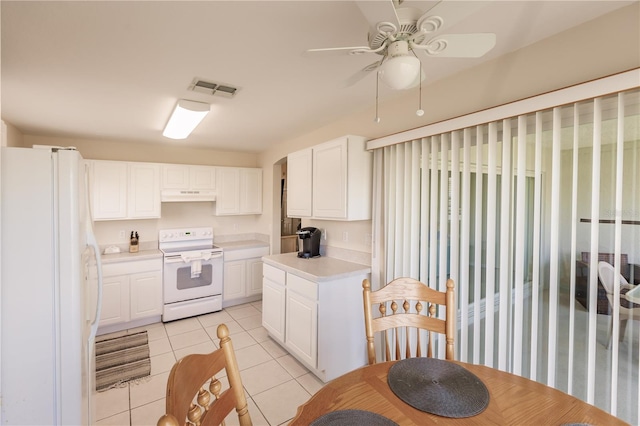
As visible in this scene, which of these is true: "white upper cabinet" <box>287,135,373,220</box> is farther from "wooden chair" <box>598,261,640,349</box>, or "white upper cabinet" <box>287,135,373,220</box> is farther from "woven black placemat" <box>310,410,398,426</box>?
"woven black placemat" <box>310,410,398,426</box>

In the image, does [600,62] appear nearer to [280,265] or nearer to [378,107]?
[378,107]

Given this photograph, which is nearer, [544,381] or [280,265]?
[544,381]

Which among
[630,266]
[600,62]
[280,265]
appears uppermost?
[600,62]

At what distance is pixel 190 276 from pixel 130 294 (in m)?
0.70

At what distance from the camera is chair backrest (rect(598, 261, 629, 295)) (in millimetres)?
1396

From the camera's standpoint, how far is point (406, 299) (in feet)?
5.49

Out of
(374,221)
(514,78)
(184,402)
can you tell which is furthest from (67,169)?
(514,78)

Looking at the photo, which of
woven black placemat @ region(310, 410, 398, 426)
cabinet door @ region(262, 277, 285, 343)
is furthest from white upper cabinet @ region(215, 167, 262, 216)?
woven black placemat @ region(310, 410, 398, 426)

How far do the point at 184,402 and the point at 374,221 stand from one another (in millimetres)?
2157

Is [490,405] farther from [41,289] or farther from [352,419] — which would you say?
[41,289]

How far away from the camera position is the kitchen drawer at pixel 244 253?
4227 mm

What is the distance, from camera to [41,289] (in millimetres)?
1282

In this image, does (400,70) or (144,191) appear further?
(144,191)

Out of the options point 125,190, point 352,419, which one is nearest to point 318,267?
point 352,419
